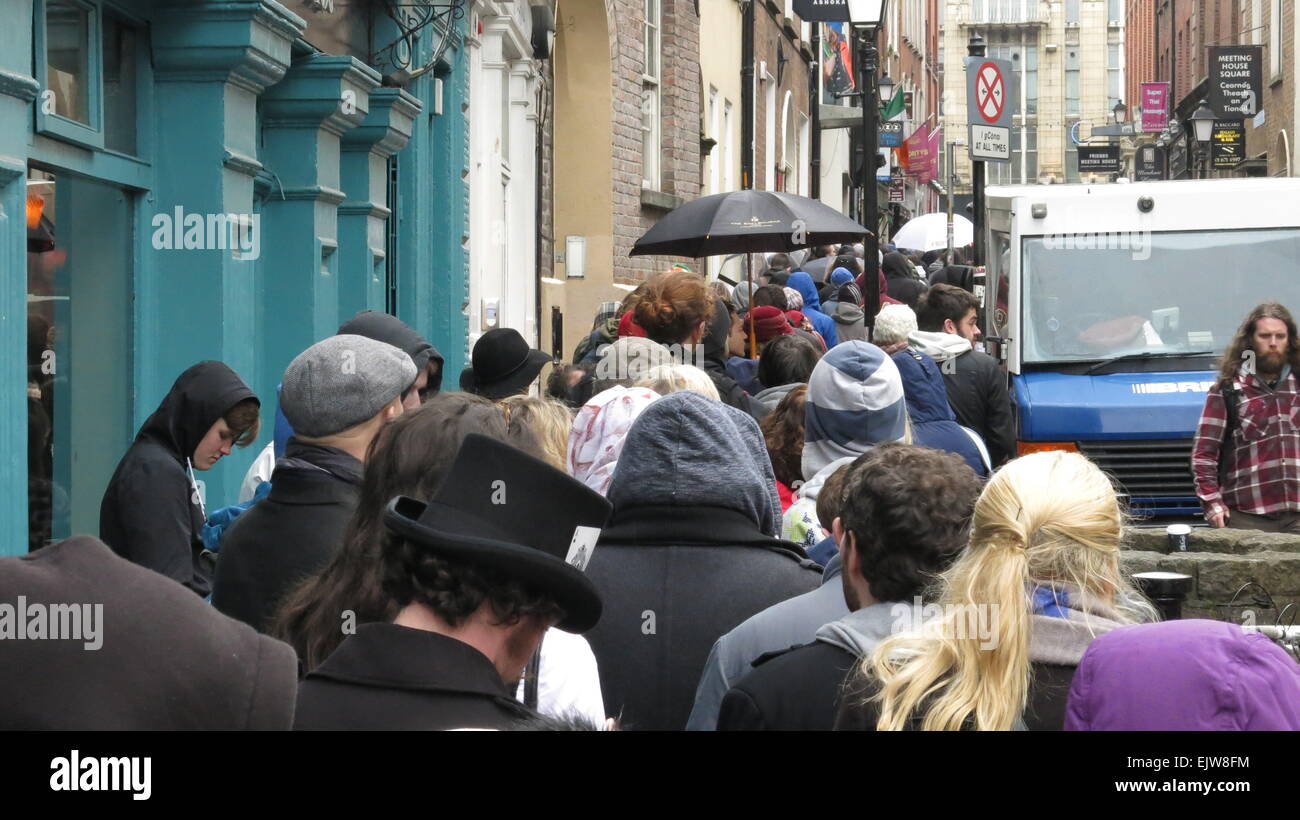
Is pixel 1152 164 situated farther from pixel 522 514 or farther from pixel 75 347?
pixel 522 514

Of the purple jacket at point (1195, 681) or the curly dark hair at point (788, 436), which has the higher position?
the curly dark hair at point (788, 436)

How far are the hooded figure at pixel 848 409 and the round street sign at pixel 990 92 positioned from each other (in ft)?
37.5

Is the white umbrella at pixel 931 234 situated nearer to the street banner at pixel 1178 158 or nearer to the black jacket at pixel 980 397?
the black jacket at pixel 980 397

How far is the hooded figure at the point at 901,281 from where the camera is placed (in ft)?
54.4

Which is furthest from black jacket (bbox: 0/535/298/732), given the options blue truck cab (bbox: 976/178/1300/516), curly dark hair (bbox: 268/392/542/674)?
blue truck cab (bbox: 976/178/1300/516)

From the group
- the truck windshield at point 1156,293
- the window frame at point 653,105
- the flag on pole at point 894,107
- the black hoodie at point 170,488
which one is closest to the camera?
the black hoodie at point 170,488

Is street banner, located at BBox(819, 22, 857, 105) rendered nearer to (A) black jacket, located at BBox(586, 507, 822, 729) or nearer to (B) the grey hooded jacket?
(A) black jacket, located at BBox(586, 507, 822, 729)

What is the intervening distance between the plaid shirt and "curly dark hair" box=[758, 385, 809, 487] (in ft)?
10.8

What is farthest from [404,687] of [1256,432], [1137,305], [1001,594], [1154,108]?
[1154,108]

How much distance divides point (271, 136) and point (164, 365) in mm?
1972

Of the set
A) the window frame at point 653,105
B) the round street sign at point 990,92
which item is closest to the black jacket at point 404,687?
the round street sign at point 990,92

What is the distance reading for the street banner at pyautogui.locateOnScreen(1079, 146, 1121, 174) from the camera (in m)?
50.5

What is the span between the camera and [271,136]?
844 centimetres
